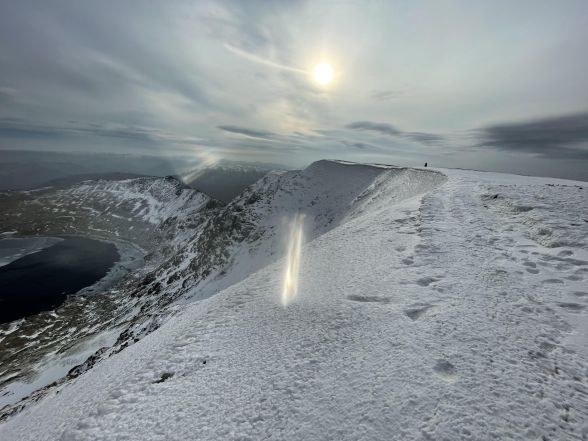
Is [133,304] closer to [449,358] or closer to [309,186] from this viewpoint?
[309,186]

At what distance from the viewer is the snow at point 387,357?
17.4 ft

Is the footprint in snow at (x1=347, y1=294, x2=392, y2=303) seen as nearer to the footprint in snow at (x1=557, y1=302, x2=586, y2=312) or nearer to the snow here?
the snow

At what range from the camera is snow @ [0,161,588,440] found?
208 inches

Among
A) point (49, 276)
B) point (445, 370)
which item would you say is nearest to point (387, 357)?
point (445, 370)

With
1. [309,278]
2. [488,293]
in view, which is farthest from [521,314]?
[309,278]

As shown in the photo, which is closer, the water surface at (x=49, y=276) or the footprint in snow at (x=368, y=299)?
the footprint in snow at (x=368, y=299)

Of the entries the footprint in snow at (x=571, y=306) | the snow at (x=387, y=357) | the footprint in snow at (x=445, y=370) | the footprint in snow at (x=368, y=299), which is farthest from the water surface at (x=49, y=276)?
the footprint in snow at (x=571, y=306)

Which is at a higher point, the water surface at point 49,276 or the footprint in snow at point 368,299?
the footprint in snow at point 368,299

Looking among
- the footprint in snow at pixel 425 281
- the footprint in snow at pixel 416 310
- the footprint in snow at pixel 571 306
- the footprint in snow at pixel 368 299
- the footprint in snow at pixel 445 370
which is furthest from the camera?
the footprint in snow at pixel 425 281

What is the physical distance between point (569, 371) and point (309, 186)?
285 ft

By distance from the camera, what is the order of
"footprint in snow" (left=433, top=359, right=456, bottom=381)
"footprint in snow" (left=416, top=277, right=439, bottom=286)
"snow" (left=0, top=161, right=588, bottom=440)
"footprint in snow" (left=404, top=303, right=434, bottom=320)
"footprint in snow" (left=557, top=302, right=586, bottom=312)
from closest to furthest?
"snow" (left=0, top=161, right=588, bottom=440) < "footprint in snow" (left=433, top=359, right=456, bottom=381) < "footprint in snow" (left=557, top=302, right=586, bottom=312) < "footprint in snow" (left=404, top=303, right=434, bottom=320) < "footprint in snow" (left=416, top=277, right=439, bottom=286)

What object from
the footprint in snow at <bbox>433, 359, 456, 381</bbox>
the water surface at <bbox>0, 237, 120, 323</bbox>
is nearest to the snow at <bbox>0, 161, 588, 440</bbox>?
the footprint in snow at <bbox>433, 359, 456, 381</bbox>

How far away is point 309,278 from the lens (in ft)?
40.5

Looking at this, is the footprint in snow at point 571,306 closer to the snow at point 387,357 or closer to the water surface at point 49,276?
the snow at point 387,357
